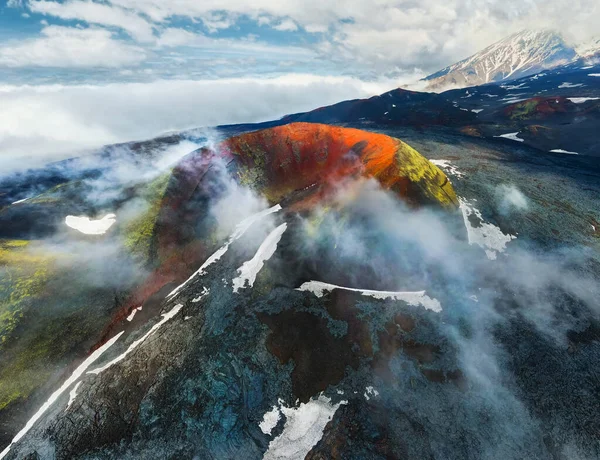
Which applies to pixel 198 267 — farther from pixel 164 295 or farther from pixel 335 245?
pixel 335 245

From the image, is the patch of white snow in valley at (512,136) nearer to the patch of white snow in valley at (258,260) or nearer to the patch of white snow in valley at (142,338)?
the patch of white snow in valley at (258,260)

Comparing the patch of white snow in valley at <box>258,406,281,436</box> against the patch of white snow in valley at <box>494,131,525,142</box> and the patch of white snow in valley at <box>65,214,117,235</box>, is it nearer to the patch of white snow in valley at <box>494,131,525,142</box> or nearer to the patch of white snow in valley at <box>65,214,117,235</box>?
the patch of white snow in valley at <box>65,214,117,235</box>

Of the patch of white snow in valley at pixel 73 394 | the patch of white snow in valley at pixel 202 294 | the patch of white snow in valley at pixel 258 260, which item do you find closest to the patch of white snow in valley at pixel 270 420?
the patch of white snow in valley at pixel 258 260

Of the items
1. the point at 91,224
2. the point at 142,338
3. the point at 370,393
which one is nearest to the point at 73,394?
the point at 142,338

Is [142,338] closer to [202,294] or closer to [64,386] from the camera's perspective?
[64,386]

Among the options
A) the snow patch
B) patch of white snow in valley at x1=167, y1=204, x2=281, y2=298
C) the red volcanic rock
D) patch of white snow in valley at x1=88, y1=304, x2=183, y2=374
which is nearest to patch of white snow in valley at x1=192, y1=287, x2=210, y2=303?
patch of white snow in valley at x1=88, y1=304, x2=183, y2=374
